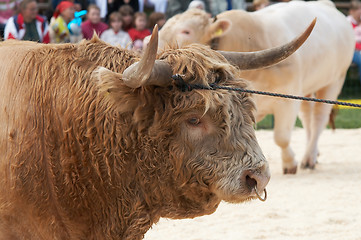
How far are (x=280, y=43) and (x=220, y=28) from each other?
2.33ft

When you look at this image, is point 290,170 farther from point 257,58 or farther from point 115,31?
point 115,31

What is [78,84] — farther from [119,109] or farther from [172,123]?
[172,123]

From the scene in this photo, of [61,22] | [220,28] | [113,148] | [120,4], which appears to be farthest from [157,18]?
[113,148]

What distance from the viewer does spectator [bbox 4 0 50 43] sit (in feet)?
31.5

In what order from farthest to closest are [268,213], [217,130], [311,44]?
[311,44]
[268,213]
[217,130]

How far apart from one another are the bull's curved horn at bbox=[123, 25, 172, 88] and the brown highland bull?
0.01m

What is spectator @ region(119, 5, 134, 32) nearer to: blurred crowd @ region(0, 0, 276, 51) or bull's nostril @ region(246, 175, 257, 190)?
blurred crowd @ region(0, 0, 276, 51)

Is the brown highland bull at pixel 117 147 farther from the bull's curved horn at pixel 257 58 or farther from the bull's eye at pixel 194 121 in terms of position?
the bull's curved horn at pixel 257 58

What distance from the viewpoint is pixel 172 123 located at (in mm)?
3291

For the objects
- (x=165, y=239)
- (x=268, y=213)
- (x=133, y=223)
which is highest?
(x=133, y=223)

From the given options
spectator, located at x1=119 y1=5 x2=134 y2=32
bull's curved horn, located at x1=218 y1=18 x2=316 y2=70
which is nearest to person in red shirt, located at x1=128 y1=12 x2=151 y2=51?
spectator, located at x1=119 y1=5 x2=134 y2=32

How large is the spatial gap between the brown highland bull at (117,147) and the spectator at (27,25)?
633 centimetres

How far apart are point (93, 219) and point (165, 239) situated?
1792 millimetres

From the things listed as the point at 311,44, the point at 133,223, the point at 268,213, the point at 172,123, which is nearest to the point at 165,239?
the point at 268,213
